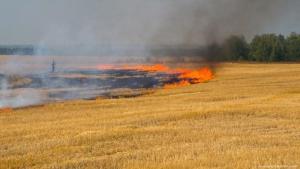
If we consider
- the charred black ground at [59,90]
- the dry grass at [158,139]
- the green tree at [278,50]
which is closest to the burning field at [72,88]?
the charred black ground at [59,90]

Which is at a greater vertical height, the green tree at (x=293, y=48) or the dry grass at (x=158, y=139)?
the green tree at (x=293, y=48)

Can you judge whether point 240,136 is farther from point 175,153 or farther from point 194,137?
point 175,153

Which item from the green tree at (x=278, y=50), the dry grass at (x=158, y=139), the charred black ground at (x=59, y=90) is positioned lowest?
the charred black ground at (x=59, y=90)

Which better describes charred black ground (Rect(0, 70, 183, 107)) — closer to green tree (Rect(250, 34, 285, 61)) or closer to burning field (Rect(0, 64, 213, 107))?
burning field (Rect(0, 64, 213, 107))

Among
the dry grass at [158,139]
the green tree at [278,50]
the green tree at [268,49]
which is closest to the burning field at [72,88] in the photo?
the dry grass at [158,139]

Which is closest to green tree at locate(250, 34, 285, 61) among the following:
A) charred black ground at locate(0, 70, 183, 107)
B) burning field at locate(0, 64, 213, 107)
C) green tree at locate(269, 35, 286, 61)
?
green tree at locate(269, 35, 286, 61)

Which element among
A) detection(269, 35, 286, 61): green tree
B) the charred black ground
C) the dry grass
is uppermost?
detection(269, 35, 286, 61): green tree

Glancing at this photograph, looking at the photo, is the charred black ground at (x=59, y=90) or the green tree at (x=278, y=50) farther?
the green tree at (x=278, y=50)

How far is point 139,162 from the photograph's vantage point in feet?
48.1

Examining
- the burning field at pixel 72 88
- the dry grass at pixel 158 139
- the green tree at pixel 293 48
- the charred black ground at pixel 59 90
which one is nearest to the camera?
the dry grass at pixel 158 139

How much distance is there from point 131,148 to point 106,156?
1.66 meters

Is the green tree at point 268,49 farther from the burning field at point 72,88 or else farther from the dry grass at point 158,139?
the dry grass at point 158,139

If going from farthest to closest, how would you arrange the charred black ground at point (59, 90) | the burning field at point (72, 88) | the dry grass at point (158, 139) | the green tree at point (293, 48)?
the green tree at point (293, 48)
the burning field at point (72, 88)
the charred black ground at point (59, 90)
the dry grass at point (158, 139)

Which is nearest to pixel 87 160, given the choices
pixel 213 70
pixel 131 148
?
pixel 131 148
